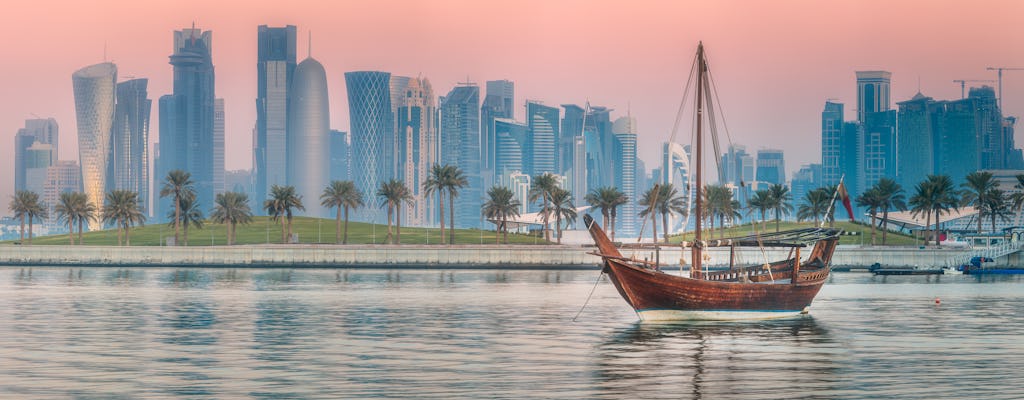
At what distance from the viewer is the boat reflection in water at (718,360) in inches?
1863

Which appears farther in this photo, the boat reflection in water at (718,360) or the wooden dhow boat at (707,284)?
the wooden dhow boat at (707,284)

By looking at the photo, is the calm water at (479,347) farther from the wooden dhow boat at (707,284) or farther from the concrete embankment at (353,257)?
the concrete embankment at (353,257)

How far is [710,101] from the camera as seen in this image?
282 ft

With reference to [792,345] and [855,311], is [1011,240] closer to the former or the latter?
[855,311]

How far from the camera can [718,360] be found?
5712cm

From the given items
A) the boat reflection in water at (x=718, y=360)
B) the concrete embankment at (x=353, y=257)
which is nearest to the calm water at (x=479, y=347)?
the boat reflection in water at (x=718, y=360)

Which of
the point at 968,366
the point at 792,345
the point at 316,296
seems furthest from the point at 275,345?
the point at 316,296

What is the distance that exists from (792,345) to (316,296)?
53.8m

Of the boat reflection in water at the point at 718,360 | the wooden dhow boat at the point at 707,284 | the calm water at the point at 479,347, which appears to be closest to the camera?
the boat reflection in water at the point at 718,360

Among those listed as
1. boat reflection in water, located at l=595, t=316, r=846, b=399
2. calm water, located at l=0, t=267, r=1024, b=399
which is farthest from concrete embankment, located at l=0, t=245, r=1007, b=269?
boat reflection in water, located at l=595, t=316, r=846, b=399

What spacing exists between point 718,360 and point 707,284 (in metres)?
19.8

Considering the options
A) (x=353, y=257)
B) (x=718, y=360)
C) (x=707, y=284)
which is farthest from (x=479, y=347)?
(x=353, y=257)

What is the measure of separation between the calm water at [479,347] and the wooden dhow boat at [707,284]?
59.7 inches

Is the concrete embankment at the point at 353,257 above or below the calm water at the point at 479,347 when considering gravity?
above
